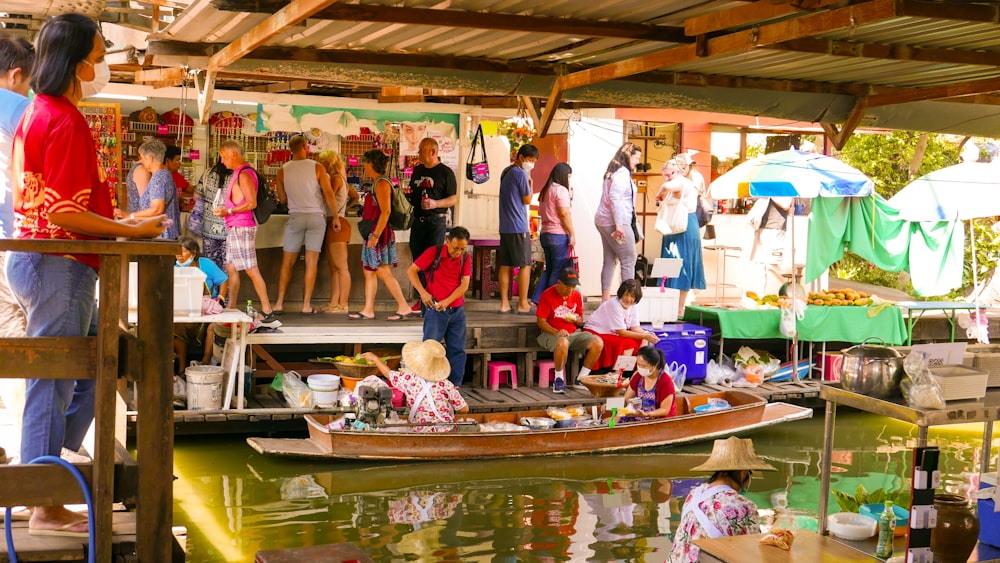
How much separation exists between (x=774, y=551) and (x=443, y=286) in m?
7.39

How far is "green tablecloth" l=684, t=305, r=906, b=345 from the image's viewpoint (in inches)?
564

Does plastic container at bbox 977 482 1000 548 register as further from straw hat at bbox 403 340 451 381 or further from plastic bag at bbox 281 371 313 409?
plastic bag at bbox 281 371 313 409

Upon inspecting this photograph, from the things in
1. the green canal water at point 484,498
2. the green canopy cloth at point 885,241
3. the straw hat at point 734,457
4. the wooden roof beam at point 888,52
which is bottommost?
the green canal water at point 484,498

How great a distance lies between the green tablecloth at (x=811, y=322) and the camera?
564 inches

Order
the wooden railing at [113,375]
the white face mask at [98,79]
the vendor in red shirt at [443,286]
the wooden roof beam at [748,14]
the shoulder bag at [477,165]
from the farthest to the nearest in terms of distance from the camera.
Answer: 1. the shoulder bag at [477,165]
2. the vendor in red shirt at [443,286]
3. the wooden roof beam at [748,14]
4. the white face mask at [98,79]
5. the wooden railing at [113,375]

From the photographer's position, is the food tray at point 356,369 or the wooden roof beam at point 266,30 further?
the food tray at point 356,369

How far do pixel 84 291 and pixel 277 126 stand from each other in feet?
33.7

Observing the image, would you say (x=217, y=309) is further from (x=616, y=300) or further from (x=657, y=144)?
(x=657, y=144)

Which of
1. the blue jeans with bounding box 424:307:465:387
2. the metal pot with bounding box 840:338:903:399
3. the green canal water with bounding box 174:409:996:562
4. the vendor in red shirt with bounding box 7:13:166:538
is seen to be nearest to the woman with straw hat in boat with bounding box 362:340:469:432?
the green canal water with bounding box 174:409:996:562

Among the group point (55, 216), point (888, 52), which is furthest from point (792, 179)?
point (55, 216)

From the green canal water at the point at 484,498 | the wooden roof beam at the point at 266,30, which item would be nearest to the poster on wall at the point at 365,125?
the green canal water at the point at 484,498

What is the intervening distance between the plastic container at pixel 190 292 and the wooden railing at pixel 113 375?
677 centimetres

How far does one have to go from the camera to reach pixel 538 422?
11.4m

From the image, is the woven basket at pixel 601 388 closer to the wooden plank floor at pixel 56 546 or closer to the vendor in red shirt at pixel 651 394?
the vendor in red shirt at pixel 651 394
